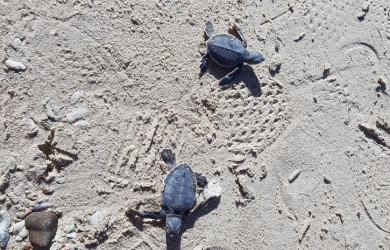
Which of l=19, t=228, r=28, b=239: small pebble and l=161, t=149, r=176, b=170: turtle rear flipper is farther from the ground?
l=161, t=149, r=176, b=170: turtle rear flipper

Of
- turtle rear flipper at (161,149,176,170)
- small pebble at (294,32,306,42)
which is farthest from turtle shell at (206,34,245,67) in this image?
turtle rear flipper at (161,149,176,170)

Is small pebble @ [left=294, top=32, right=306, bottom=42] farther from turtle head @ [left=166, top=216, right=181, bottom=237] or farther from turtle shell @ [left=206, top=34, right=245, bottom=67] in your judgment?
turtle head @ [left=166, top=216, right=181, bottom=237]

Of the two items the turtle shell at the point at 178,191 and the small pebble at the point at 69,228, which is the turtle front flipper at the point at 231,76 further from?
the small pebble at the point at 69,228

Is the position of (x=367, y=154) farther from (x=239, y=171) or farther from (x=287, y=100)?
(x=239, y=171)

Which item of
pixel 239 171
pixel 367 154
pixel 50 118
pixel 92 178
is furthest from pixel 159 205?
pixel 367 154

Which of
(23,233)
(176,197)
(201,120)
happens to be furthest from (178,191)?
(23,233)

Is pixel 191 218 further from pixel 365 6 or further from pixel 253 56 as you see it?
pixel 365 6

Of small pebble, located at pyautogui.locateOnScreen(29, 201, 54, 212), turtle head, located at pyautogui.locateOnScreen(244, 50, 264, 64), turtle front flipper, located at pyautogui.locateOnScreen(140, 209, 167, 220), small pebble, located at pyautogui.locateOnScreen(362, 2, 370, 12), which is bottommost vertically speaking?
turtle front flipper, located at pyautogui.locateOnScreen(140, 209, 167, 220)
